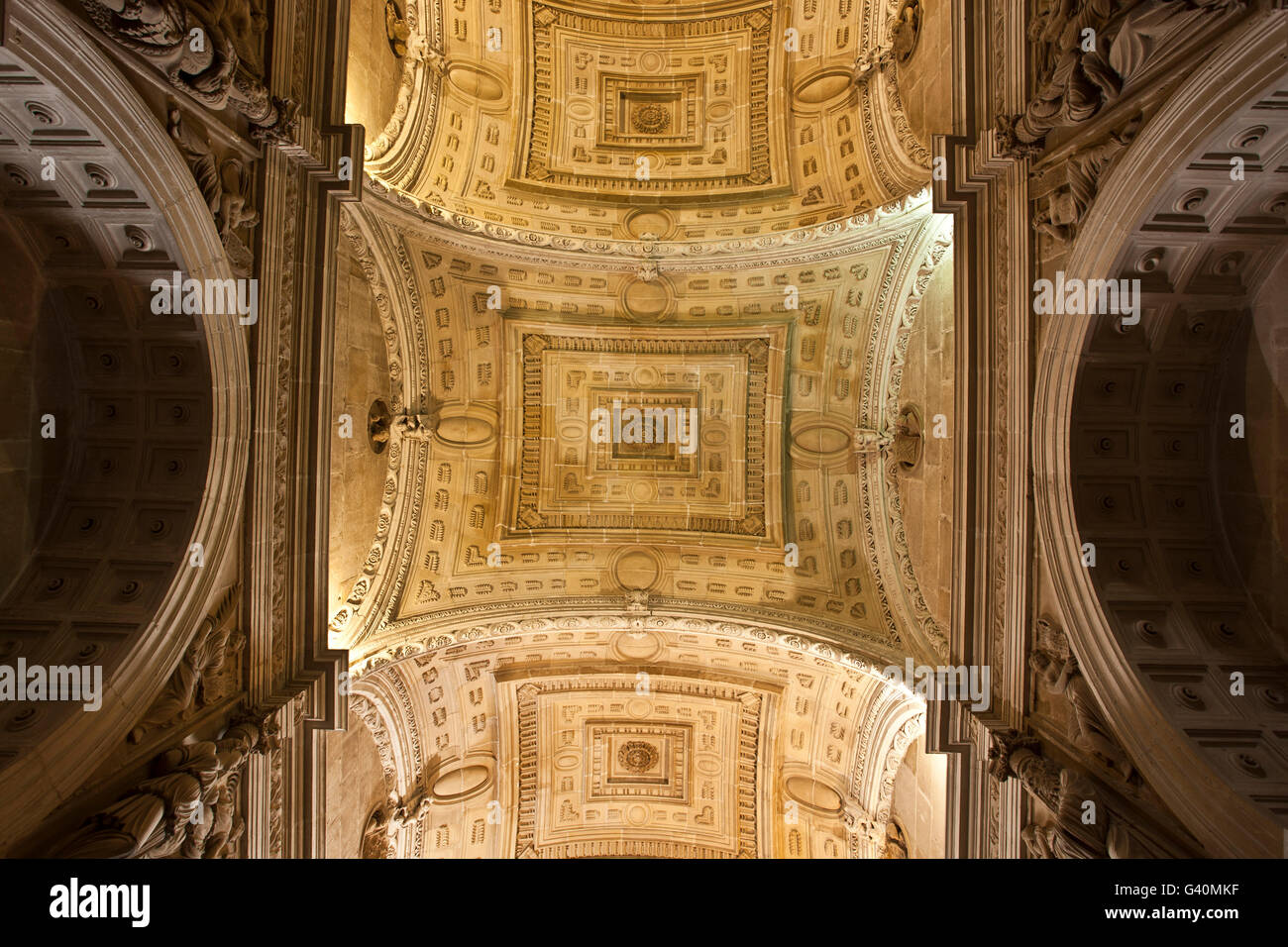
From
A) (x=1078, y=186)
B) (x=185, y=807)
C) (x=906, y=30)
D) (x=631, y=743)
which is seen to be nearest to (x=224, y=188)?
(x=185, y=807)

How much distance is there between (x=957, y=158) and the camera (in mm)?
7609

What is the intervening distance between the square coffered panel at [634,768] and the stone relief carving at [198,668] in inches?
246

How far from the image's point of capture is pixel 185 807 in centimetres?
600

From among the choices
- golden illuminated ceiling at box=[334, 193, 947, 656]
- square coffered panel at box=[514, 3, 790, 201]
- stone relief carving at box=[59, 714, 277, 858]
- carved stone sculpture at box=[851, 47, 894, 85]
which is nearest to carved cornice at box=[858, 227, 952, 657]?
golden illuminated ceiling at box=[334, 193, 947, 656]

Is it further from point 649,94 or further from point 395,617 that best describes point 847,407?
point 395,617

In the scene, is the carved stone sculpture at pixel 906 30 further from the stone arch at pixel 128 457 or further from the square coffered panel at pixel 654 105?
the stone arch at pixel 128 457

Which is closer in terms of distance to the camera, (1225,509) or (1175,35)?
(1175,35)

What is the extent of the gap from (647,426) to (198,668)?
7.83 metres

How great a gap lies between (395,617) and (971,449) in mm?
9232

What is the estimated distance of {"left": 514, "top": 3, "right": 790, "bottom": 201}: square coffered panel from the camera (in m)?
11.2

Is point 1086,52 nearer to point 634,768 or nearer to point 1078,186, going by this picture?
point 1078,186

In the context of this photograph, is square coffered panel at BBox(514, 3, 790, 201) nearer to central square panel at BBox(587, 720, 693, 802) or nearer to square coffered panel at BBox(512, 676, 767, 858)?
square coffered panel at BBox(512, 676, 767, 858)
